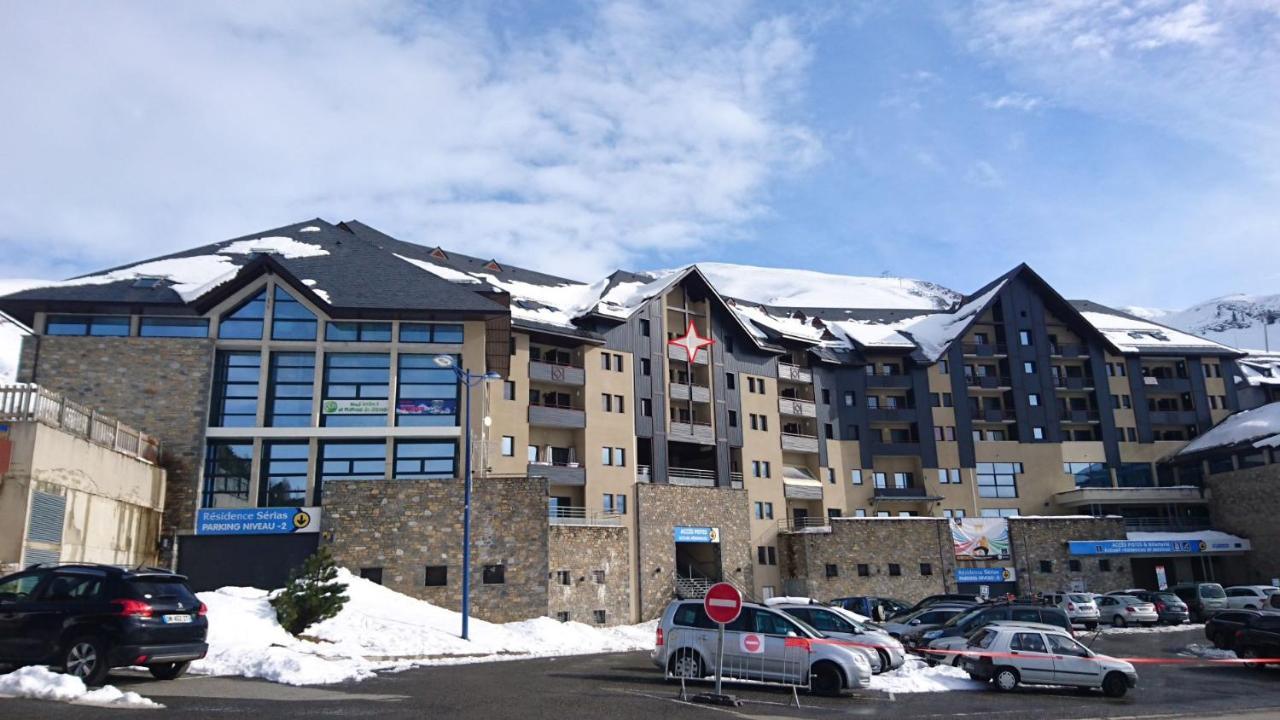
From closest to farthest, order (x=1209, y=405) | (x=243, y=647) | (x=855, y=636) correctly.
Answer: (x=243, y=647), (x=855, y=636), (x=1209, y=405)

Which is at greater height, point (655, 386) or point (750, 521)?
point (655, 386)

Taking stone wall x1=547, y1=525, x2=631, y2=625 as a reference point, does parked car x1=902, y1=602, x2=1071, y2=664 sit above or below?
below

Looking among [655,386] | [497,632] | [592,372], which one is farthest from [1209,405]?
[497,632]

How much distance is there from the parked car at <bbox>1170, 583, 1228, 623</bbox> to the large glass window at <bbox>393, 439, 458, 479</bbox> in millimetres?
32637

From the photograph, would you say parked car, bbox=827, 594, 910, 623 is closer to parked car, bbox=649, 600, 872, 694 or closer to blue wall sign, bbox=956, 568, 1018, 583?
parked car, bbox=649, 600, 872, 694

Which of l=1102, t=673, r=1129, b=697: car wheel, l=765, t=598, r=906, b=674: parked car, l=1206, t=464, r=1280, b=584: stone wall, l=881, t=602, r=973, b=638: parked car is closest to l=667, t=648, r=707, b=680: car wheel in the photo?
l=765, t=598, r=906, b=674: parked car

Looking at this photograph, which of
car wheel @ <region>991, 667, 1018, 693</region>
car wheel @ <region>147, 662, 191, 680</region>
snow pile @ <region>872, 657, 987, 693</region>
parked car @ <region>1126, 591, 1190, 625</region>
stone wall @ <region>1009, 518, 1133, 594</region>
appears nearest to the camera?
car wheel @ <region>147, 662, 191, 680</region>

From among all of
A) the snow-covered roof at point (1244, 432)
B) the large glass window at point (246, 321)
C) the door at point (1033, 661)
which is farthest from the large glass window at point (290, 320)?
the snow-covered roof at point (1244, 432)

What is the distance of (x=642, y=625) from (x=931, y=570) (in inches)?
739

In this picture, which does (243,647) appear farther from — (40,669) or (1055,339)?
A: (1055,339)

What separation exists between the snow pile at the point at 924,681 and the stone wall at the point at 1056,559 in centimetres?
3582

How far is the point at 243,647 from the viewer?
57.6ft

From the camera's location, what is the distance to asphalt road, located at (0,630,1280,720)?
11.8 metres

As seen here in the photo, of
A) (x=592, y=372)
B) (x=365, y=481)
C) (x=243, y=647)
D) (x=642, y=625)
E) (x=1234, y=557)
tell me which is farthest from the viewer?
(x=1234, y=557)
